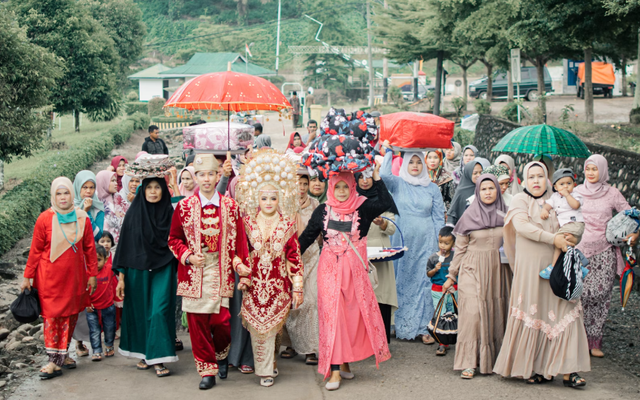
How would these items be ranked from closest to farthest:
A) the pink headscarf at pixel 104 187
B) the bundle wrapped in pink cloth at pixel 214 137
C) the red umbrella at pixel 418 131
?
the red umbrella at pixel 418 131, the bundle wrapped in pink cloth at pixel 214 137, the pink headscarf at pixel 104 187

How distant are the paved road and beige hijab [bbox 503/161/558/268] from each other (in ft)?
3.62

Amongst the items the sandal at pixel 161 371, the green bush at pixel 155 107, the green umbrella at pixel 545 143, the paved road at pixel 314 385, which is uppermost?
the green bush at pixel 155 107

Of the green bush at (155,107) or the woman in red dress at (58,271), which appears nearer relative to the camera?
the woman in red dress at (58,271)

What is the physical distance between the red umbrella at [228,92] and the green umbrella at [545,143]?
2529 millimetres

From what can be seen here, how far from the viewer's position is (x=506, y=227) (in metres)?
5.69

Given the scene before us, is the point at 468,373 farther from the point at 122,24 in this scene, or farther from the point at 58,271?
the point at 122,24

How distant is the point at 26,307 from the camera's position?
562 cm

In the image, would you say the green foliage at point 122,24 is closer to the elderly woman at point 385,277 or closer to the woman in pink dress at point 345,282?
the elderly woman at point 385,277

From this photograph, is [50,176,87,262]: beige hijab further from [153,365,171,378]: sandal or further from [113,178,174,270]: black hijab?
[153,365,171,378]: sandal

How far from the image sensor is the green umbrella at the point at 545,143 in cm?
700

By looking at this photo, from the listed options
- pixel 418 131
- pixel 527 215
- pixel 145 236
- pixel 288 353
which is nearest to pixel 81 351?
pixel 145 236

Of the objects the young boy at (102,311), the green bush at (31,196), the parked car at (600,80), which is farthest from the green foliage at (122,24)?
the young boy at (102,311)

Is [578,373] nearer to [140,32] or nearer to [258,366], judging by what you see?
[258,366]

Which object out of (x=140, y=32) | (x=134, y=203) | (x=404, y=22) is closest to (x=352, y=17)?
(x=140, y=32)
